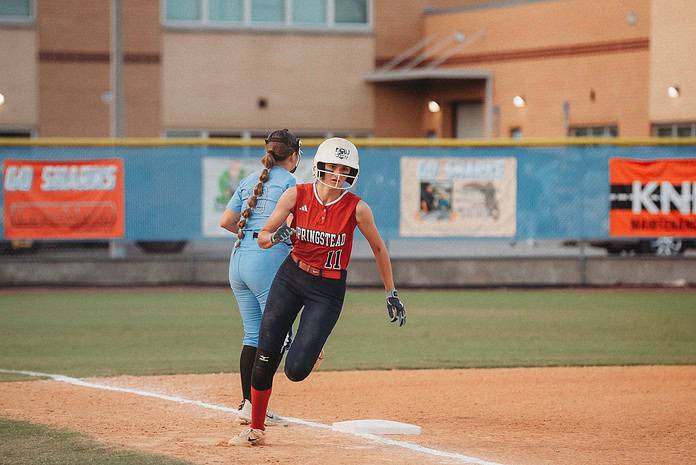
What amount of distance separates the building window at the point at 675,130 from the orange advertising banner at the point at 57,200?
507 inches

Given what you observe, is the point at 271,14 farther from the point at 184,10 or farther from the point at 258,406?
the point at 258,406

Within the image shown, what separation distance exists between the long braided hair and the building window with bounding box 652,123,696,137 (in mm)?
19082

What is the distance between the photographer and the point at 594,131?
27.3m

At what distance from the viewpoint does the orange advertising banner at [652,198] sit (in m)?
19.6

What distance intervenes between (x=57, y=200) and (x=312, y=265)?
1284 cm

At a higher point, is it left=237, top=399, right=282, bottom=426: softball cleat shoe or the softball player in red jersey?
the softball player in red jersey

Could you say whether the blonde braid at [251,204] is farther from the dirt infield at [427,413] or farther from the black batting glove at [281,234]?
the dirt infield at [427,413]

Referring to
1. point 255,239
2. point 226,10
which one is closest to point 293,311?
point 255,239

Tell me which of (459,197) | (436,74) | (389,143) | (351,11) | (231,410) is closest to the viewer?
(231,410)

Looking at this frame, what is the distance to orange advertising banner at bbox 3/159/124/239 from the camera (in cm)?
1948

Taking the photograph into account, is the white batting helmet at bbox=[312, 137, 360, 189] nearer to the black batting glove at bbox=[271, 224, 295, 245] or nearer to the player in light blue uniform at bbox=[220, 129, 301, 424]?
the black batting glove at bbox=[271, 224, 295, 245]

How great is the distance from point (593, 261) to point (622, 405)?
10539 mm

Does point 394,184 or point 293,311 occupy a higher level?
point 394,184

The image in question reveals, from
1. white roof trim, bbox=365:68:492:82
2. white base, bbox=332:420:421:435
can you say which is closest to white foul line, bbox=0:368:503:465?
white base, bbox=332:420:421:435
